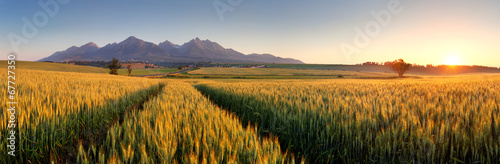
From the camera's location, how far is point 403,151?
2715 millimetres

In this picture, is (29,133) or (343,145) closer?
(29,133)

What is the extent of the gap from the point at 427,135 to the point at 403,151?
0.35 metres

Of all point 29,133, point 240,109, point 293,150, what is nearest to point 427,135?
point 293,150

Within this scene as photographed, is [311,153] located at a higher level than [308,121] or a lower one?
lower

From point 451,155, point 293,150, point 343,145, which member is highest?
point 451,155

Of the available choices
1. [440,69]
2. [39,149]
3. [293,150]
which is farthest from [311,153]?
[440,69]

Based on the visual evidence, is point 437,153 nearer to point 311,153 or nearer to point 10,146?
point 311,153

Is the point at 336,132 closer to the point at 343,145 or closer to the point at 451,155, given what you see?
the point at 343,145

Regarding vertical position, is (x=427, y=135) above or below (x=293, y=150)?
above

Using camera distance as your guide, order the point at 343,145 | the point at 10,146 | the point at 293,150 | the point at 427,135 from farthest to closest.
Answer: the point at 293,150, the point at 343,145, the point at 427,135, the point at 10,146

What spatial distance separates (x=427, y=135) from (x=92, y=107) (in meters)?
5.78

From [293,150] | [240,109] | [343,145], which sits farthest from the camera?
[240,109]

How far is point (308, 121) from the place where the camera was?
414 cm

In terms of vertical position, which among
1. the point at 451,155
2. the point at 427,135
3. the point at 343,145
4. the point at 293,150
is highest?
the point at 427,135
